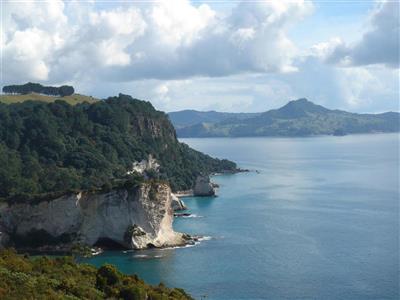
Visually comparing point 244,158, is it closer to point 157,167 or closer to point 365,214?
point 157,167

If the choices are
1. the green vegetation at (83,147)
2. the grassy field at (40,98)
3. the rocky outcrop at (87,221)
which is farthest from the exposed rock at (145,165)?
the rocky outcrop at (87,221)

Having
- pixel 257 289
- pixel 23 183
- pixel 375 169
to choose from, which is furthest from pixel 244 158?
pixel 257 289

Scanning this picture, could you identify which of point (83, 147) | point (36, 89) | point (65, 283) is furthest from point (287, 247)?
point (36, 89)

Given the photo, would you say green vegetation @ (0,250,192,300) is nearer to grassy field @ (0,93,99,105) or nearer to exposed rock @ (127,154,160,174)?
exposed rock @ (127,154,160,174)

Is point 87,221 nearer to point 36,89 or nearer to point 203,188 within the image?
point 203,188

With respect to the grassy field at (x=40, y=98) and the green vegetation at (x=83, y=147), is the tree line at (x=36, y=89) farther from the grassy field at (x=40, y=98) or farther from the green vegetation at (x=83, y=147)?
the green vegetation at (x=83, y=147)
